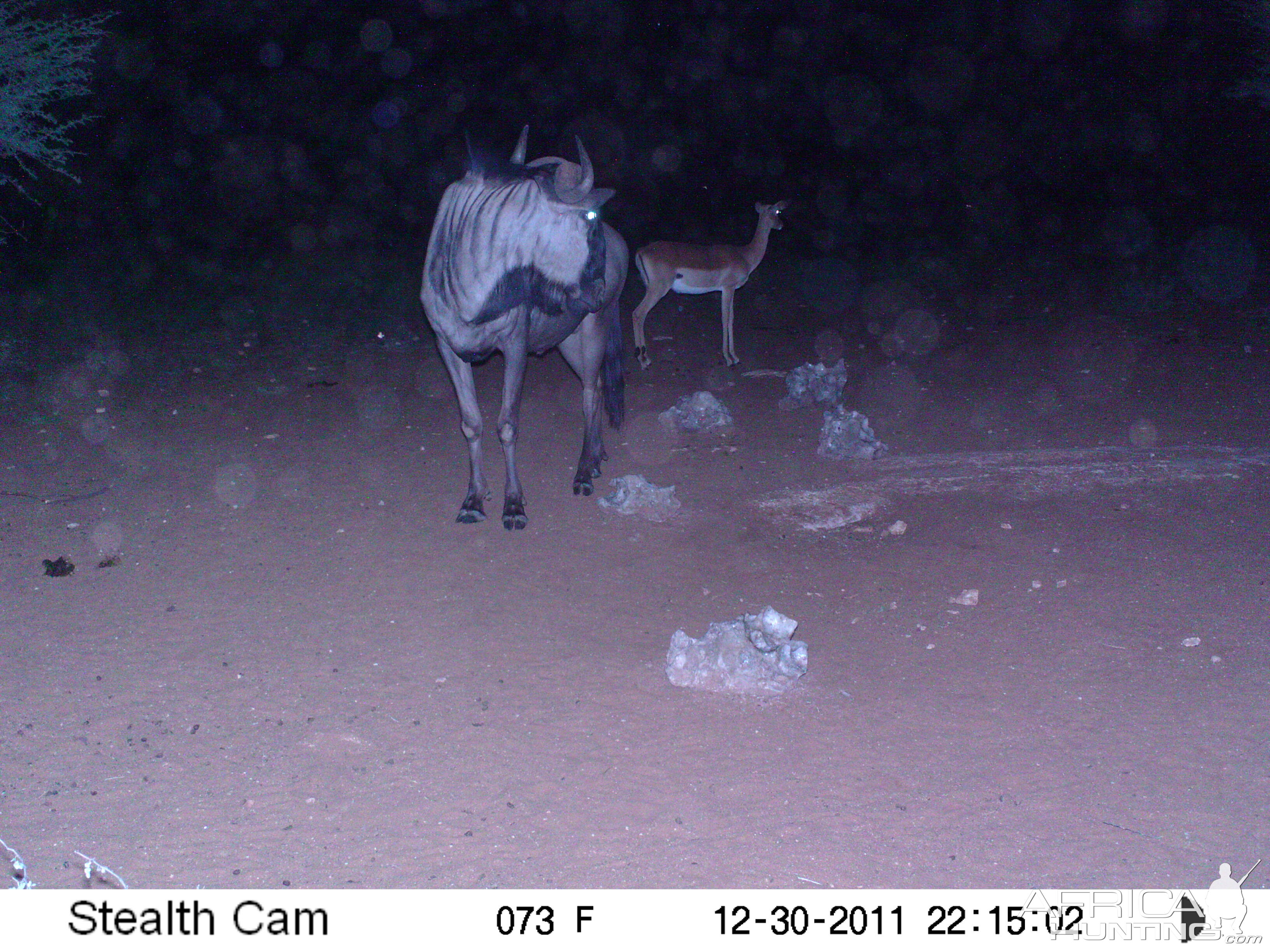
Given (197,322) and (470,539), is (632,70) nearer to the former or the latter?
(197,322)

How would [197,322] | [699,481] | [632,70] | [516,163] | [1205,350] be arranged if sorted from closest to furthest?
[516,163] < [699,481] < [1205,350] < [197,322] < [632,70]

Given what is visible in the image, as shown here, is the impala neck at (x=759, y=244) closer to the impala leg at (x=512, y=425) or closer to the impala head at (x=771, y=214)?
the impala head at (x=771, y=214)

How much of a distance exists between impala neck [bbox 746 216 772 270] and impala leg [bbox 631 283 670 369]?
1.00 m

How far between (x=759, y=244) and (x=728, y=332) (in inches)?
63.3

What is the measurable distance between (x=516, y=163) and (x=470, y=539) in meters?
2.38

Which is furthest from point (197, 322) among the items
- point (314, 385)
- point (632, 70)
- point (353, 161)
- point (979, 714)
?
point (632, 70)

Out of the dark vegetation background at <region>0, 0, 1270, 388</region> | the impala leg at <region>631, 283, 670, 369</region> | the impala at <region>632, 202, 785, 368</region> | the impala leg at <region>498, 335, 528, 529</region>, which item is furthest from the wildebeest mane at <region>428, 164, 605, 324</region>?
the dark vegetation background at <region>0, 0, 1270, 388</region>

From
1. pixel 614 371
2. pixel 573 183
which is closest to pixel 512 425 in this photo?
pixel 573 183

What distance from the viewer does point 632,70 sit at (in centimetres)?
2695

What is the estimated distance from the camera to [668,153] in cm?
2423

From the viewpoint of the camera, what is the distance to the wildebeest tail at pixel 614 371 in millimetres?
8047

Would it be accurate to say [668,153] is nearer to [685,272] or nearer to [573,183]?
[685,272]

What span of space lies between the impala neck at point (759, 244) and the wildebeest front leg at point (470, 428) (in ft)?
18.6

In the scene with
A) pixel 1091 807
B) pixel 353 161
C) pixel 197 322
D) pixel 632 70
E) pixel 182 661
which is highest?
pixel 632 70
